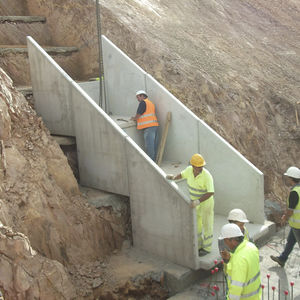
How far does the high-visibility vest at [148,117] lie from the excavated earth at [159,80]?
7.13ft

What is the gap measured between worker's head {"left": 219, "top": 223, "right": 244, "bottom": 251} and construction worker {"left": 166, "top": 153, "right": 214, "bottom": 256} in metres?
2.47

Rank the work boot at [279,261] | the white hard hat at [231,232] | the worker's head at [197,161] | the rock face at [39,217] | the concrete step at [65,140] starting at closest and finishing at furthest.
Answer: the white hard hat at [231,232], the rock face at [39,217], the worker's head at [197,161], the work boot at [279,261], the concrete step at [65,140]

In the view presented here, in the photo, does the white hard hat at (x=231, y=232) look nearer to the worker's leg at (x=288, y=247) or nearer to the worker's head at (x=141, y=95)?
the worker's leg at (x=288, y=247)

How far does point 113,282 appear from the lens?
7.80 metres

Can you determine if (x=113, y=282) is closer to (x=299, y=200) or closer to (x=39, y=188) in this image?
(x=39, y=188)

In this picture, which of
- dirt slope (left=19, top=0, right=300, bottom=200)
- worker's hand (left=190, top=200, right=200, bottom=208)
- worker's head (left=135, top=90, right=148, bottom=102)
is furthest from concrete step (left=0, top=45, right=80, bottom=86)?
worker's hand (left=190, top=200, right=200, bottom=208)

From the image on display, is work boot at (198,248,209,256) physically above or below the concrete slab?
below

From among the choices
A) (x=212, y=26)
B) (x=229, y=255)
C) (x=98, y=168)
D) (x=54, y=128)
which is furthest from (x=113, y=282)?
(x=212, y=26)

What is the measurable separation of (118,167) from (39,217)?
6.37ft

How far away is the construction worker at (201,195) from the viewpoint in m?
7.68

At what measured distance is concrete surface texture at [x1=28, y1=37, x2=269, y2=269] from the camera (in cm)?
805

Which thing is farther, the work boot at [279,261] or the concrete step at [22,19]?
the concrete step at [22,19]

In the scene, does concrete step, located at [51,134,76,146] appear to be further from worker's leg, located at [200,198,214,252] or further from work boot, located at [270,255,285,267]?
work boot, located at [270,255,285,267]

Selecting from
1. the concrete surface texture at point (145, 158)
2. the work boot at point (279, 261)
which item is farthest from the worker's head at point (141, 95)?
the work boot at point (279, 261)
